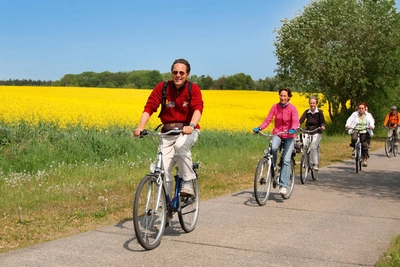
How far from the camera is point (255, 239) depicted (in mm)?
6477

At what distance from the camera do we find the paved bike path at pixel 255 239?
5.52 meters

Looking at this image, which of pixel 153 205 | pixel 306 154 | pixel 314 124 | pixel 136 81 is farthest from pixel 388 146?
pixel 136 81

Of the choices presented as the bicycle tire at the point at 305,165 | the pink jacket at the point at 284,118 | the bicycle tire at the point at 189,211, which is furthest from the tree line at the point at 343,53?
the bicycle tire at the point at 189,211

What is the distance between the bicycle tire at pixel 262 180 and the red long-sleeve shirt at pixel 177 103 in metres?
2.80

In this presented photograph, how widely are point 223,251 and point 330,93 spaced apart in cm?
3077

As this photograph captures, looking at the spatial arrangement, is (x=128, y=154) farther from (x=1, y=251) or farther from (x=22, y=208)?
(x=1, y=251)

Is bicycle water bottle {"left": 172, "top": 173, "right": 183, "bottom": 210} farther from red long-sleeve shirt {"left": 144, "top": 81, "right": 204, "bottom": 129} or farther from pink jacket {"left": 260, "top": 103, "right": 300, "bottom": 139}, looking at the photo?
pink jacket {"left": 260, "top": 103, "right": 300, "bottom": 139}

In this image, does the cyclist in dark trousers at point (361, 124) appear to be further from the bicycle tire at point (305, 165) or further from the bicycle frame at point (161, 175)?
the bicycle frame at point (161, 175)

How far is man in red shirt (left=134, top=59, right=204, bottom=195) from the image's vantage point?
6.39 m

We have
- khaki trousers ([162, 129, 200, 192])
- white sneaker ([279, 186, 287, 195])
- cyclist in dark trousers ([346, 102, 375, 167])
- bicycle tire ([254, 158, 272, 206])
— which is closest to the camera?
khaki trousers ([162, 129, 200, 192])

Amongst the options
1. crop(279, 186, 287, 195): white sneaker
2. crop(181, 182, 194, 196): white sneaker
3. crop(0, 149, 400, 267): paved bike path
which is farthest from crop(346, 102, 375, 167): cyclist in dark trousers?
crop(181, 182, 194, 196): white sneaker

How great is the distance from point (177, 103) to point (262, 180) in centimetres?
322

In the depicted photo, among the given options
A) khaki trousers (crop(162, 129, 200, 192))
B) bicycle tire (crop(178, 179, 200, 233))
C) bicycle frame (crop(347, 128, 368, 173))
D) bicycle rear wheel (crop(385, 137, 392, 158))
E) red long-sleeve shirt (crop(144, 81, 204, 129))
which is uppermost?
red long-sleeve shirt (crop(144, 81, 204, 129))

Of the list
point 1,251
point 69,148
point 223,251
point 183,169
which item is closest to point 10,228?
point 1,251
